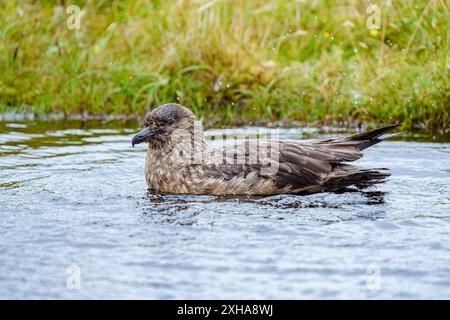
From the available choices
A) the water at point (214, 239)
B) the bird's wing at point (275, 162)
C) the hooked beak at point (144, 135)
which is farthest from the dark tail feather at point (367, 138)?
the hooked beak at point (144, 135)

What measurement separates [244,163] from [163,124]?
2.76ft

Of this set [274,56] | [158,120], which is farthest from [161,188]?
[274,56]

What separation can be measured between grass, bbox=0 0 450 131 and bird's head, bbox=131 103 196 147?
9.29 feet

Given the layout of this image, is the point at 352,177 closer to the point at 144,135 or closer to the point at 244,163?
the point at 244,163

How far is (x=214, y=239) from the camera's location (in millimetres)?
5527

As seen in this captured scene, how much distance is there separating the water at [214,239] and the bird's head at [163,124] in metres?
0.42

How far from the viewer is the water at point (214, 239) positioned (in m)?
4.72

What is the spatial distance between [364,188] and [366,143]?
37cm

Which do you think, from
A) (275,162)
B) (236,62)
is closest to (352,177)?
(275,162)

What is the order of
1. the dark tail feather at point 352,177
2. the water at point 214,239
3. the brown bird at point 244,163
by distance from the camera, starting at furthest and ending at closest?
the dark tail feather at point 352,177
the brown bird at point 244,163
the water at point 214,239

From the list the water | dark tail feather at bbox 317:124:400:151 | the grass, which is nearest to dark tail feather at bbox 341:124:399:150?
dark tail feather at bbox 317:124:400:151

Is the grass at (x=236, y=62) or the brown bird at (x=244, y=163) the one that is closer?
the brown bird at (x=244, y=163)

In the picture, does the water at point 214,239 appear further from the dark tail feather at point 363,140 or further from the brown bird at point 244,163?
the dark tail feather at point 363,140

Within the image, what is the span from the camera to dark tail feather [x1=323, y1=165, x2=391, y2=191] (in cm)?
700
